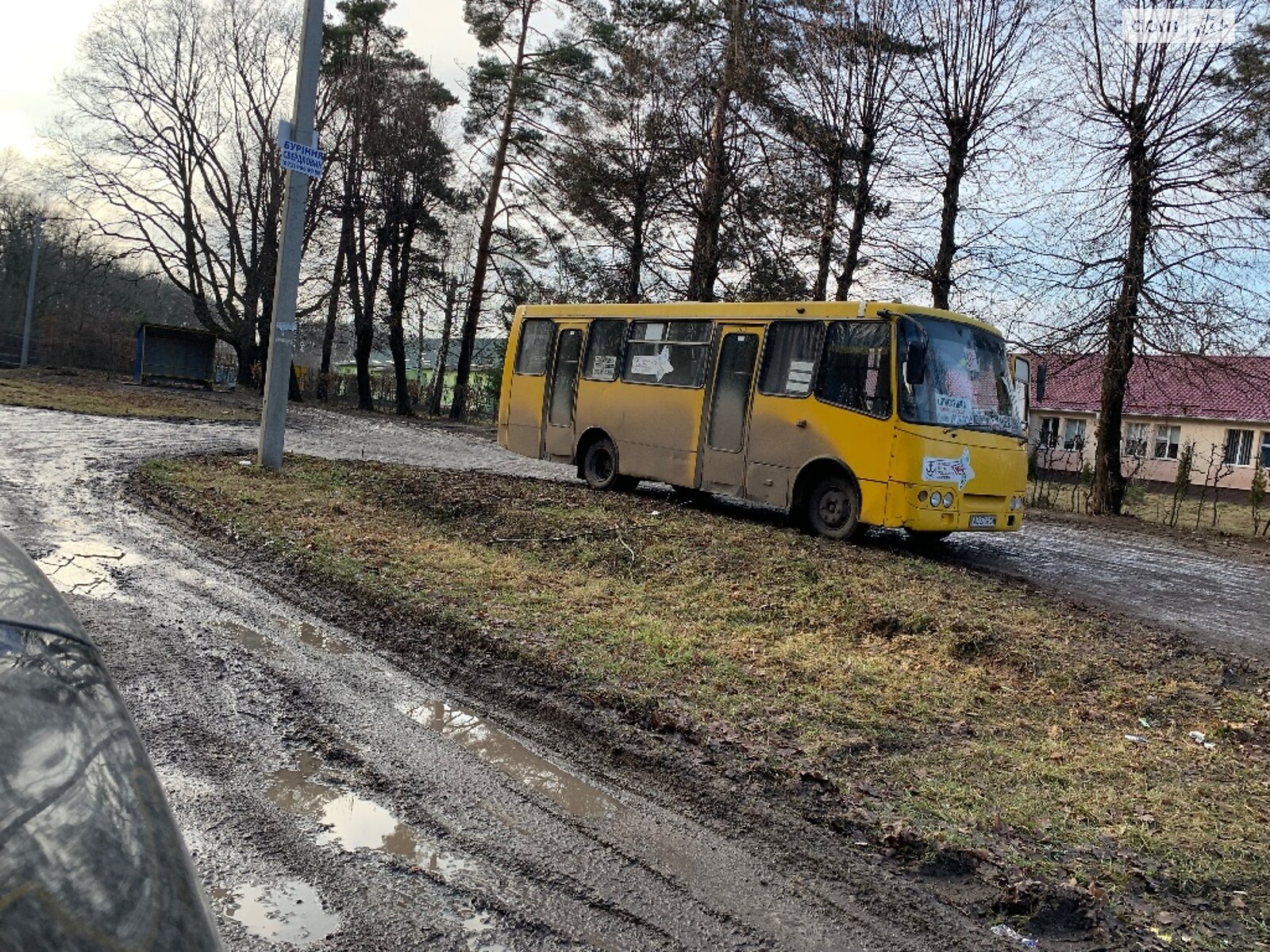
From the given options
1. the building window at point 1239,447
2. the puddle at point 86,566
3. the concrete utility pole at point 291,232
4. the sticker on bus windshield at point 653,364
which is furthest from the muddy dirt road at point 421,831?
the building window at point 1239,447

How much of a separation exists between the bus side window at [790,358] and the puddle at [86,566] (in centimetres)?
780

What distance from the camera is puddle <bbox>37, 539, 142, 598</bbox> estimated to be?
6414 millimetres

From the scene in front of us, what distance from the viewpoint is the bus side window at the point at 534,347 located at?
16375 mm

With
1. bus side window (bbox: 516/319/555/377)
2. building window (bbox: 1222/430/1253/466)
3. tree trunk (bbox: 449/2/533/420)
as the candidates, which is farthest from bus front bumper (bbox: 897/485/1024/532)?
building window (bbox: 1222/430/1253/466)

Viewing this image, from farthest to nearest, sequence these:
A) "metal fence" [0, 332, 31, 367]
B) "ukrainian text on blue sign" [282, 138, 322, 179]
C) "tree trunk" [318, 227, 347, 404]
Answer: "metal fence" [0, 332, 31, 367] < "tree trunk" [318, 227, 347, 404] < "ukrainian text on blue sign" [282, 138, 322, 179]

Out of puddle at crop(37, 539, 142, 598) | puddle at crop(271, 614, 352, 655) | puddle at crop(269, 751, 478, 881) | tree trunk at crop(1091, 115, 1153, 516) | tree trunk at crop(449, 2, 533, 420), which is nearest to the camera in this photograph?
puddle at crop(269, 751, 478, 881)

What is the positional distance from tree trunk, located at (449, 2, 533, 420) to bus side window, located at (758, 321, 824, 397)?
22.3 metres

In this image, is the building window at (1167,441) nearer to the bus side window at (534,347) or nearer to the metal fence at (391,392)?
the metal fence at (391,392)

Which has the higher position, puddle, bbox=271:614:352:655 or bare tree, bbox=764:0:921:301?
bare tree, bbox=764:0:921:301

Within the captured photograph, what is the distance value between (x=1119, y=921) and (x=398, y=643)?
13.3 ft

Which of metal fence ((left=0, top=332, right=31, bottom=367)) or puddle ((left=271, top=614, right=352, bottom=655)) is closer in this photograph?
puddle ((left=271, top=614, right=352, bottom=655))

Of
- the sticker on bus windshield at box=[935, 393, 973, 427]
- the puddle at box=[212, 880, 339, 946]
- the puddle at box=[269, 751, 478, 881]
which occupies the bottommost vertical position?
the puddle at box=[212, 880, 339, 946]

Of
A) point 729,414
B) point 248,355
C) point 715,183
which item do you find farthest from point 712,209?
point 248,355

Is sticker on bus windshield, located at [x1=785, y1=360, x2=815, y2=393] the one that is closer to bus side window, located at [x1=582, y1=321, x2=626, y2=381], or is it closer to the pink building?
bus side window, located at [x1=582, y1=321, x2=626, y2=381]
